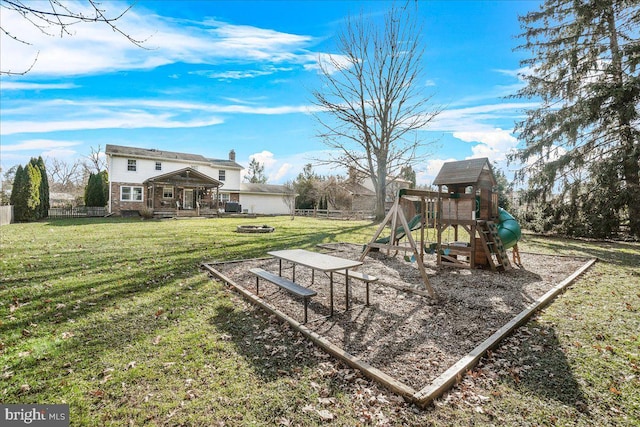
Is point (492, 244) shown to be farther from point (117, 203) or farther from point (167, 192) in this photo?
point (117, 203)

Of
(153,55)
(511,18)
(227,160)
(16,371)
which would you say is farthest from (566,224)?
(227,160)

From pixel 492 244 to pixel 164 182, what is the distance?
27288 millimetres

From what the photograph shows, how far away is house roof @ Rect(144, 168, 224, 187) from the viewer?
1043 inches

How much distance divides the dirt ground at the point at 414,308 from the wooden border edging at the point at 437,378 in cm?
11

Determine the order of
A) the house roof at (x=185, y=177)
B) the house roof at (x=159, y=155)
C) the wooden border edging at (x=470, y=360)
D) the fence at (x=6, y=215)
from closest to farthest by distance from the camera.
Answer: the wooden border edging at (x=470, y=360), the fence at (x=6, y=215), the house roof at (x=185, y=177), the house roof at (x=159, y=155)

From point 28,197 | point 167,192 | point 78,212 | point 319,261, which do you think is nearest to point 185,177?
point 167,192

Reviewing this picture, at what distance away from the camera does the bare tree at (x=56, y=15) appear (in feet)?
10.8

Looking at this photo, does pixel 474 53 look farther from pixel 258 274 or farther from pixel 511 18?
pixel 258 274

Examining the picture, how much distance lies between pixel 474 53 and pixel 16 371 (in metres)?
19.0

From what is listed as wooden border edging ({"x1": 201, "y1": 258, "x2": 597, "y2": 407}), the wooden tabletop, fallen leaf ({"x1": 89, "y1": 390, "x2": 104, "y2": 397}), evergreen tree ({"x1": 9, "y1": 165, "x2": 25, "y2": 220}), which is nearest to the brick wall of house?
evergreen tree ({"x1": 9, "y1": 165, "x2": 25, "y2": 220})

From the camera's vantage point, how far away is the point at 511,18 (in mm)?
16672

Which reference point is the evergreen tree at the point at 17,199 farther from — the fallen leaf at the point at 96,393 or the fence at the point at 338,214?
the fallen leaf at the point at 96,393

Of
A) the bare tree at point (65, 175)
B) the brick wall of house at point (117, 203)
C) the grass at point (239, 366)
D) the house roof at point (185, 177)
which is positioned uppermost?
the bare tree at point (65, 175)

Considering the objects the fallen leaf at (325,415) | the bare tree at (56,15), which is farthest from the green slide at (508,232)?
the bare tree at (56,15)
